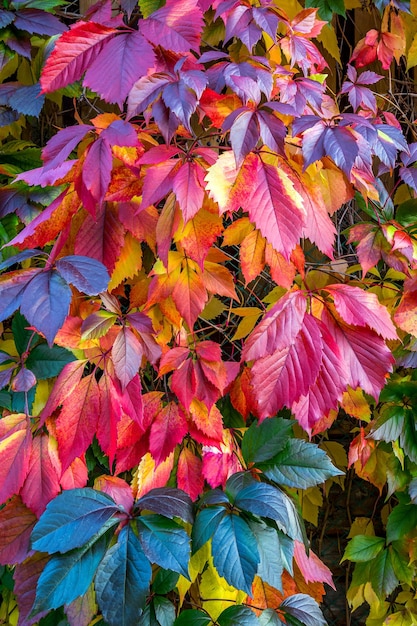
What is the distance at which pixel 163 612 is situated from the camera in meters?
0.86

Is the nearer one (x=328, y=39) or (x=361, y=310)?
(x=361, y=310)

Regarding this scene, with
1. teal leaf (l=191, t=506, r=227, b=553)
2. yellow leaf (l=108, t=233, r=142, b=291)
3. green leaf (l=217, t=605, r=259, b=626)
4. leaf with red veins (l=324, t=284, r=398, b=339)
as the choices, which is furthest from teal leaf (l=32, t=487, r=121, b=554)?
leaf with red veins (l=324, t=284, r=398, b=339)

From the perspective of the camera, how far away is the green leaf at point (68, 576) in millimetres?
685

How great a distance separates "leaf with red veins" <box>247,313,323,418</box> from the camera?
83 centimetres

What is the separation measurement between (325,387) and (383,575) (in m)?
0.64

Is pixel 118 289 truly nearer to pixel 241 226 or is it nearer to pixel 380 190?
pixel 241 226

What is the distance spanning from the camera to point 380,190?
121 cm

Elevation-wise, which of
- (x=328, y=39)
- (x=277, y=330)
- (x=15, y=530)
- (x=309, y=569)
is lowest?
(x=309, y=569)

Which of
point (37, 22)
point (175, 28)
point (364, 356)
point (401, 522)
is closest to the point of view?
point (175, 28)

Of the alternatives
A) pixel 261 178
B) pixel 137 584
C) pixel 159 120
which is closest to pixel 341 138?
pixel 261 178

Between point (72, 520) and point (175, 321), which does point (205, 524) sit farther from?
point (175, 321)

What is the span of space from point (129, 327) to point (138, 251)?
5.6 inches

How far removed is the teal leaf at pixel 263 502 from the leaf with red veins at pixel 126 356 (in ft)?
0.72

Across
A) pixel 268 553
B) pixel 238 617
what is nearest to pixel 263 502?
pixel 268 553
